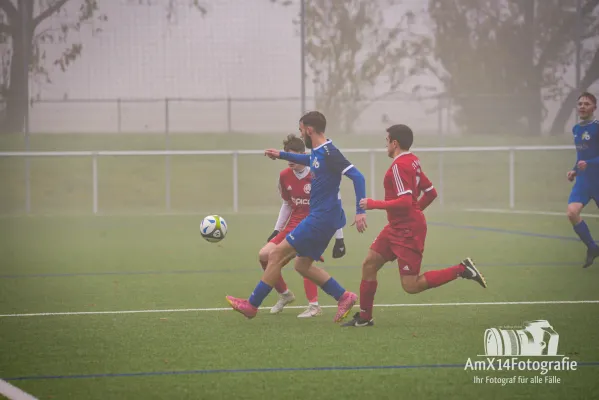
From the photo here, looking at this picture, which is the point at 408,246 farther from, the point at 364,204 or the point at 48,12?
the point at 48,12

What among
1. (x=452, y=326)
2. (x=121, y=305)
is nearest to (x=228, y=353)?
(x=452, y=326)

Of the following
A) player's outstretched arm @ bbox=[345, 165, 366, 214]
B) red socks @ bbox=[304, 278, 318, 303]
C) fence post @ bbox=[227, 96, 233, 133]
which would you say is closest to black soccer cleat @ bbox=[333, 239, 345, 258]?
red socks @ bbox=[304, 278, 318, 303]

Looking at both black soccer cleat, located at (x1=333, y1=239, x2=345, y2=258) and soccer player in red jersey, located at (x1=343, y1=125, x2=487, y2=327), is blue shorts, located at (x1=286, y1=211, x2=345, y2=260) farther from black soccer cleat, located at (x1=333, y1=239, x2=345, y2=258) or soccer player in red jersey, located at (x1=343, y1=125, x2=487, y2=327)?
soccer player in red jersey, located at (x1=343, y1=125, x2=487, y2=327)

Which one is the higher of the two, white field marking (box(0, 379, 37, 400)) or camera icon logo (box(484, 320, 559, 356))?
camera icon logo (box(484, 320, 559, 356))

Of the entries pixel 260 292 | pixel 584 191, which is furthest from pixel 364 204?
pixel 584 191

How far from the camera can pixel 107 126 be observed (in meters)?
27.9

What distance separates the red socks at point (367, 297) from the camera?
316 inches

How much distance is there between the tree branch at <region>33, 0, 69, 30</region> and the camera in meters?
26.1

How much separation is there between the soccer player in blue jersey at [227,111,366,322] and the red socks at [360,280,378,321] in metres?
0.14

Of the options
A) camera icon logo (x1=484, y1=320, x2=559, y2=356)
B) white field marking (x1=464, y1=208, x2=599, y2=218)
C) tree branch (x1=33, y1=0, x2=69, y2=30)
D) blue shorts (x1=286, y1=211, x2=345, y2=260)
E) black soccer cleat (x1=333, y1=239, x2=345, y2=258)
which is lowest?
white field marking (x1=464, y1=208, x2=599, y2=218)

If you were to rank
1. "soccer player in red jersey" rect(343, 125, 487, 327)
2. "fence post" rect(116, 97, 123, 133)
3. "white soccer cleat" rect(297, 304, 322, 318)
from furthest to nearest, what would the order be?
"fence post" rect(116, 97, 123, 133) → "white soccer cleat" rect(297, 304, 322, 318) → "soccer player in red jersey" rect(343, 125, 487, 327)

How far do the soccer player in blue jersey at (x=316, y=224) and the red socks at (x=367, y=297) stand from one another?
0.45ft

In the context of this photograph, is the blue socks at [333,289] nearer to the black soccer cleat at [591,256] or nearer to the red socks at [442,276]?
the red socks at [442,276]

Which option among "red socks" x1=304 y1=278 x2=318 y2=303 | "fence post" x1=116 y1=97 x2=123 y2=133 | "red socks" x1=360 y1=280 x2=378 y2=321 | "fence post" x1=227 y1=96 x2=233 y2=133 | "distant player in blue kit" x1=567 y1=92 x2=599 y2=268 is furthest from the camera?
"fence post" x1=227 y1=96 x2=233 y2=133
